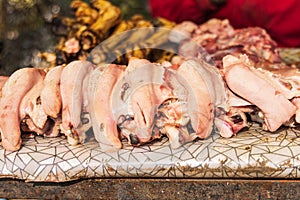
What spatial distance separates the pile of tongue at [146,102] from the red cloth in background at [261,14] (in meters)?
2.04

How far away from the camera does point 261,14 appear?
13.5 ft

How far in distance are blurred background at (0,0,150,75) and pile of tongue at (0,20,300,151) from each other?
33.5 inches

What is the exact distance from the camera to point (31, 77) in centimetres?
220

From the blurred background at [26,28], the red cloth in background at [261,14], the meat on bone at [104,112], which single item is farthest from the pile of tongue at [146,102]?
the red cloth in background at [261,14]

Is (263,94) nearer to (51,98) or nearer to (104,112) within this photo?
(104,112)

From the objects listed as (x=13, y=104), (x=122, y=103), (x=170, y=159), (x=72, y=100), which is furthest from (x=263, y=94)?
(x=13, y=104)

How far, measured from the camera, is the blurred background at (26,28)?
3.01 m

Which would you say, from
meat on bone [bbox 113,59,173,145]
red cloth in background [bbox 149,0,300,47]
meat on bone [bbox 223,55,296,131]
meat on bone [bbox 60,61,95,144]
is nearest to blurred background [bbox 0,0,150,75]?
meat on bone [bbox 60,61,95,144]

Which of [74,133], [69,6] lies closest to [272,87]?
[74,133]

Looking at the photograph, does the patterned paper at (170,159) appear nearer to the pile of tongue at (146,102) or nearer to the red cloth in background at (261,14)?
the pile of tongue at (146,102)

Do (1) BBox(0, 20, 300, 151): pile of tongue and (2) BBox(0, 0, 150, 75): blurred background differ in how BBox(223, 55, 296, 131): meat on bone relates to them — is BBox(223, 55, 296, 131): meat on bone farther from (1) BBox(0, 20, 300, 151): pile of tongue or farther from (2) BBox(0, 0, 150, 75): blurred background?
(2) BBox(0, 0, 150, 75): blurred background

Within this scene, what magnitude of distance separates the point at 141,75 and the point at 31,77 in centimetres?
46

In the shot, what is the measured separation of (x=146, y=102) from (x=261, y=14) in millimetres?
2388

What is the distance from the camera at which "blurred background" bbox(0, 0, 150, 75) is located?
3.01m
